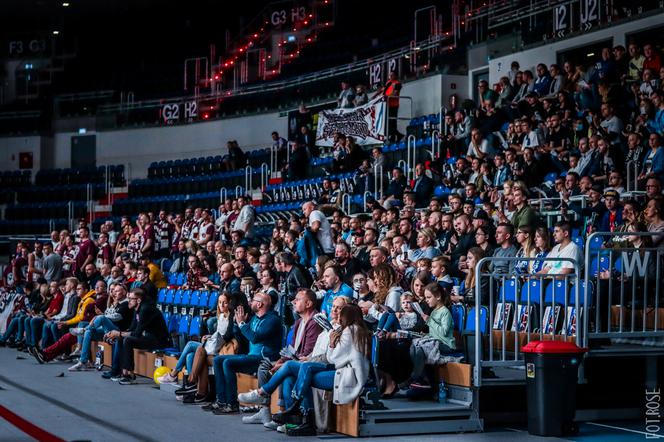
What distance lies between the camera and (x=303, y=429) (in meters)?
9.48

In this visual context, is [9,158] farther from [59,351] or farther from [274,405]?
[274,405]

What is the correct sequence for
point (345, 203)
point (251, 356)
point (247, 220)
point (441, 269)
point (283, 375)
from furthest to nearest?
point (345, 203) < point (247, 220) < point (441, 269) < point (251, 356) < point (283, 375)

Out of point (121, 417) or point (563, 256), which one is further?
point (121, 417)

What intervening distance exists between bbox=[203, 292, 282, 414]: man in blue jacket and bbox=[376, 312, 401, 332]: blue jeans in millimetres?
1228

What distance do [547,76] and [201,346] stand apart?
8.84 meters

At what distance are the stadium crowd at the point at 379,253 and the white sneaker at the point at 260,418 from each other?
21 millimetres

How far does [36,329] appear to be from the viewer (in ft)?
59.6

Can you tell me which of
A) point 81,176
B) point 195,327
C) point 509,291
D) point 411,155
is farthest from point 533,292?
point 81,176

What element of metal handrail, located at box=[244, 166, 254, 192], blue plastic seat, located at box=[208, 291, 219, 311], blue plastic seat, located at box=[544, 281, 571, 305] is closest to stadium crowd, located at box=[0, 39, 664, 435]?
blue plastic seat, located at box=[544, 281, 571, 305]

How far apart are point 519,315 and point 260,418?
2649 mm

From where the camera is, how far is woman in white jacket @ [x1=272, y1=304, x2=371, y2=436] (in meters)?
9.26

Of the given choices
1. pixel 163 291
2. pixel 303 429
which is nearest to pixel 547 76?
pixel 163 291

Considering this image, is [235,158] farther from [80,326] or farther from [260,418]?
[260,418]

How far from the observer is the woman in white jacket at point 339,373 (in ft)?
30.4
